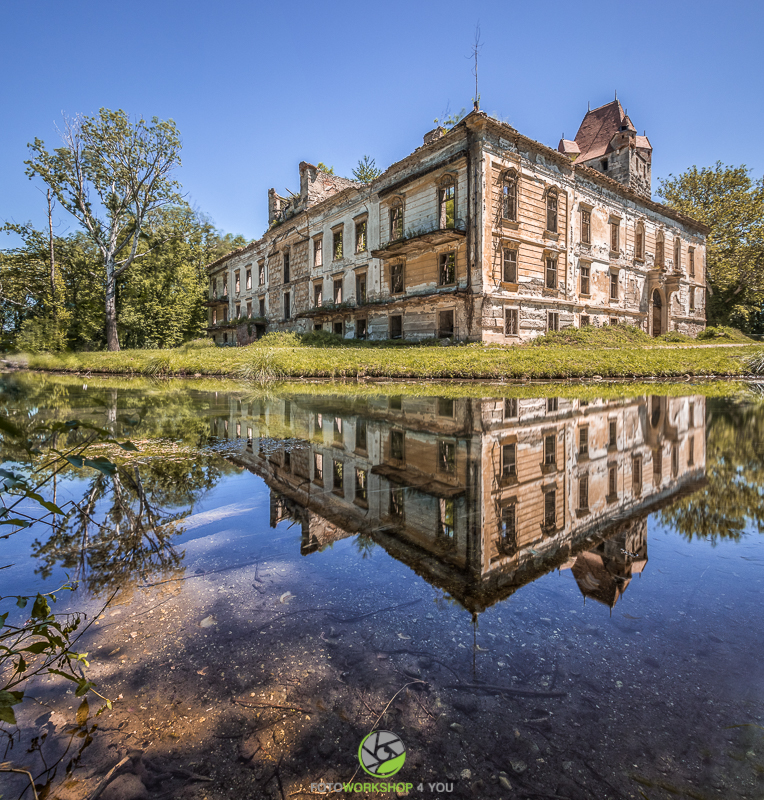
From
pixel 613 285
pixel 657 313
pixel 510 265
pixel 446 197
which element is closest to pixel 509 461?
pixel 510 265

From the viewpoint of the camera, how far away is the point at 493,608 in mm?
1761

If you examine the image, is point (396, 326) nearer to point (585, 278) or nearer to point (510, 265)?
point (510, 265)

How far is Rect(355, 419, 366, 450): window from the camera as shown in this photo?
190 inches

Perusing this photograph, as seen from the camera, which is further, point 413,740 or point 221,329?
point 221,329

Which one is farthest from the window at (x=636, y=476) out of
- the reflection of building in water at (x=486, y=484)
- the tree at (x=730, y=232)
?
the tree at (x=730, y=232)

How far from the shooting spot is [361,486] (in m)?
3.43

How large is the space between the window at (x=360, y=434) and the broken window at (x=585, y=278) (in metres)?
20.7

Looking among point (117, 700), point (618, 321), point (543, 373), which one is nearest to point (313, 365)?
point (543, 373)

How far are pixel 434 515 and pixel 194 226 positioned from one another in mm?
46267

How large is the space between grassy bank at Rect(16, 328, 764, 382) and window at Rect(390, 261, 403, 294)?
381 cm

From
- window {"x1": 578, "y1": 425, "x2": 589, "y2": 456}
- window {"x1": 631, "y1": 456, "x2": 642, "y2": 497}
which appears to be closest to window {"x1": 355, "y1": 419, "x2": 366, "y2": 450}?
window {"x1": 578, "y1": 425, "x2": 589, "y2": 456}

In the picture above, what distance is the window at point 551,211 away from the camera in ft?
68.0

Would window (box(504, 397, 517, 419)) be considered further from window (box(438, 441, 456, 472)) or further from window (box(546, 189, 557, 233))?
window (box(546, 189, 557, 233))

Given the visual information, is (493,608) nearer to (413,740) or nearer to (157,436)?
(413,740)
